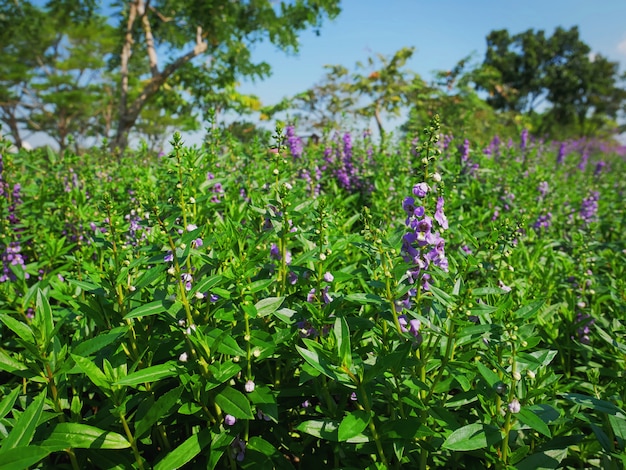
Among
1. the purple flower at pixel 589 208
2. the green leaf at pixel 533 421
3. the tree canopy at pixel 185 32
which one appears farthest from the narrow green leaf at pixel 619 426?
the tree canopy at pixel 185 32

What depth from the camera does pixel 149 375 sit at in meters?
1.56

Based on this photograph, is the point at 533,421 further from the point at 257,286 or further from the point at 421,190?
Result: the point at 257,286

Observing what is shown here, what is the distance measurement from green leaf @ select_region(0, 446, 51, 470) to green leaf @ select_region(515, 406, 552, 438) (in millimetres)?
1502

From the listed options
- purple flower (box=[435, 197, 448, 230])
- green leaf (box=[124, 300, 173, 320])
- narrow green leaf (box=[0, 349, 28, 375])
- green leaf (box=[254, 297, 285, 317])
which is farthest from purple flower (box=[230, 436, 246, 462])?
purple flower (box=[435, 197, 448, 230])

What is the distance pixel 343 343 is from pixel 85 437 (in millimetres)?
974

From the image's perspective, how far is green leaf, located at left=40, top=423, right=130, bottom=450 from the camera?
150 cm

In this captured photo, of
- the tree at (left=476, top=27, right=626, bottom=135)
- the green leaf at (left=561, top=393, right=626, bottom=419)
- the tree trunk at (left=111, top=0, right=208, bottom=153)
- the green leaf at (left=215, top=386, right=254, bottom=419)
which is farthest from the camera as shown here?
the tree at (left=476, top=27, right=626, bottom=135)

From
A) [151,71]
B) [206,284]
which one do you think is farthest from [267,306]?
[151,71]

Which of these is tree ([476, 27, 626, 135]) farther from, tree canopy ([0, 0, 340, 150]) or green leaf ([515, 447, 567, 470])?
green leaf ([515, 447, 567, 470])

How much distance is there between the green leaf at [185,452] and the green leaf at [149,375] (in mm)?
275

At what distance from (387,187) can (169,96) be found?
18641mm

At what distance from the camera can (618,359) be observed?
84.6 inches

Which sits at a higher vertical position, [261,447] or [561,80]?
[561,80]

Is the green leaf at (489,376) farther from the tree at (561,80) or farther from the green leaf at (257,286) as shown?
the tree at (561,80)
